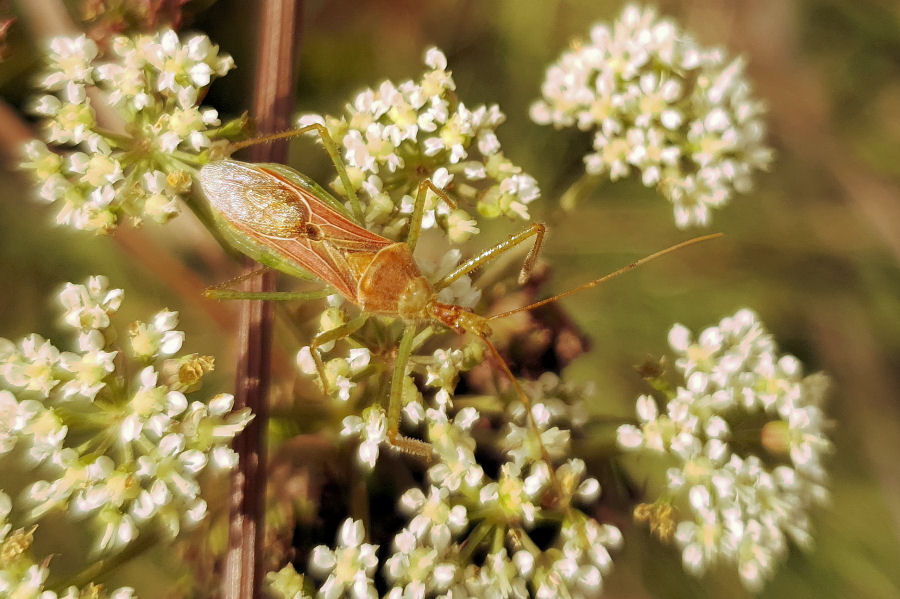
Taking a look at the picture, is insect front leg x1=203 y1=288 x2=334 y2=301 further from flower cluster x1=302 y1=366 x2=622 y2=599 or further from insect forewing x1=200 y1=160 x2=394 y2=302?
flower cluster x1=302 y1=366 x2=622 y2=599

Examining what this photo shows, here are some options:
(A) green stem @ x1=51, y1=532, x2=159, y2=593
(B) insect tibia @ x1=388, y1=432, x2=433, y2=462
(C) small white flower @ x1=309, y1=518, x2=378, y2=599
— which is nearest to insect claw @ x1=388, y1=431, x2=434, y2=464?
(B) insect tibia @ x1=388, y1=432, x2=433, y2=462

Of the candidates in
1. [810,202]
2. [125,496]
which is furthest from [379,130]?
[810,202]

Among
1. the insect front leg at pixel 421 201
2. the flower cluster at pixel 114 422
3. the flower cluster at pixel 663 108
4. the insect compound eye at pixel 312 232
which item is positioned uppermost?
the flower cluster at pixel 663 108

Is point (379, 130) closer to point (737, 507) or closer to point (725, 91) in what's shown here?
point (725, 91)

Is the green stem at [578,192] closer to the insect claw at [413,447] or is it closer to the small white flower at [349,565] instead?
the insect claw at [413,447]

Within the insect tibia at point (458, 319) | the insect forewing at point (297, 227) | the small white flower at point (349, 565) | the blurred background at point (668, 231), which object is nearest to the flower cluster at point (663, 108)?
the blurred background at point (668, 231)

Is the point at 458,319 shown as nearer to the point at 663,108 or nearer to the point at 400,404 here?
the point at 400,404

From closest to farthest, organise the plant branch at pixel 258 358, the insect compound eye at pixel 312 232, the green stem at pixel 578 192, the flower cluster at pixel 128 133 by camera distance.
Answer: the plant branch at pixel 258 358, the flower cluster at pixel 128 133, the insect compound eye at pixel 312 232, the green stem at pixel 578 192
